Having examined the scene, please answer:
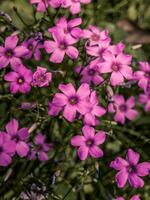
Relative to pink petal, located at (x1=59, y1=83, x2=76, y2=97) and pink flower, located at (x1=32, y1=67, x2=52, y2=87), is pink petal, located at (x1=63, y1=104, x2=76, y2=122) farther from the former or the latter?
pink flower, located at (x1=32, y1=67, x2=52, y2=87)

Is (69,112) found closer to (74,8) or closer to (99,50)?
(99,50)

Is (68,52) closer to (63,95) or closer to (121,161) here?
(63,95)

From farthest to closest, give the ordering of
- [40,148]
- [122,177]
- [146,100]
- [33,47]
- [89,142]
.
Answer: [146,100] → [40,148] → [33,47] → [89,142] → [122,177]

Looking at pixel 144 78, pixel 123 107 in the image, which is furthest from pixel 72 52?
pixel 123 107

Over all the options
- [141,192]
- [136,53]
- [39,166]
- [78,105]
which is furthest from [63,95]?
[136,53]

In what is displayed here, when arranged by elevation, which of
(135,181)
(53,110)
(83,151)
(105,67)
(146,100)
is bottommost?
(146,100)

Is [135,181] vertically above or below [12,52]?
below
